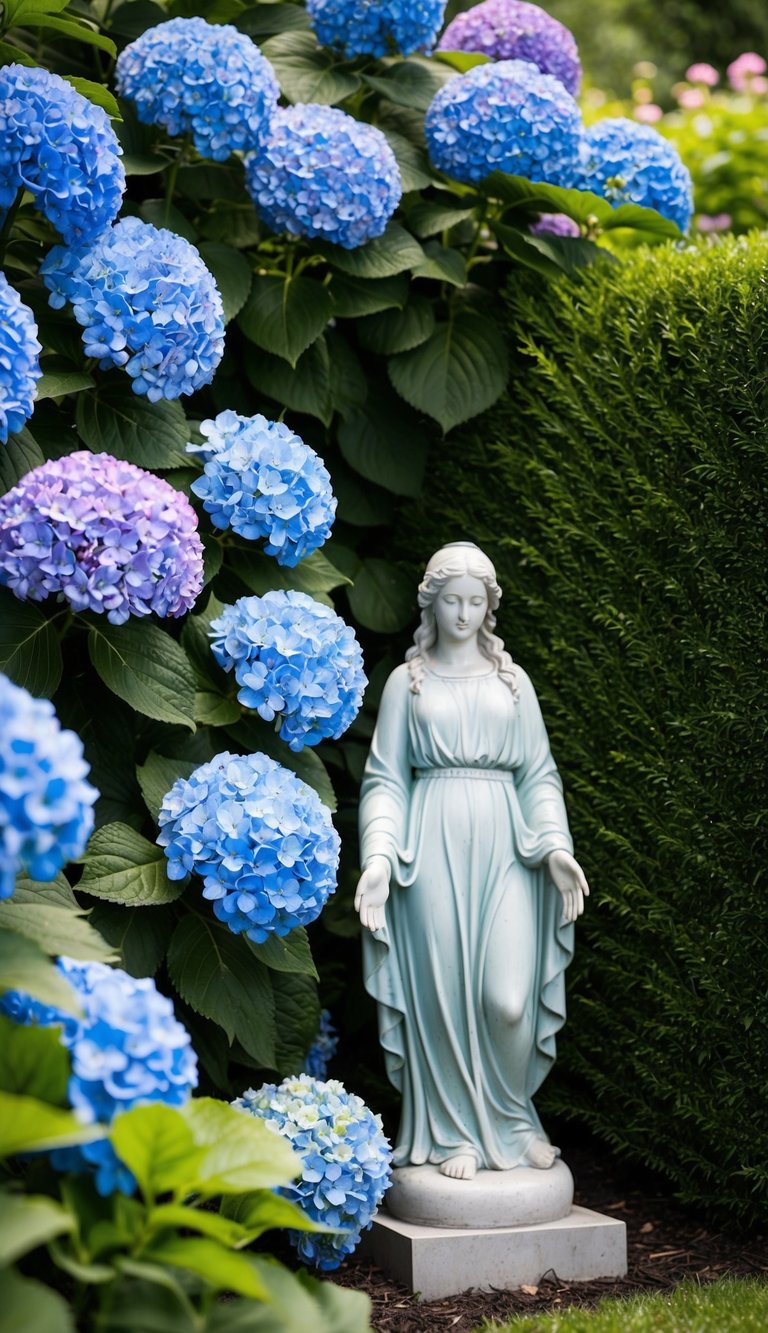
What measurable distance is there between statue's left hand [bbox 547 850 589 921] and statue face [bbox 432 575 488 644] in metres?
0.68

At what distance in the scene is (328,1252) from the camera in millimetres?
3521

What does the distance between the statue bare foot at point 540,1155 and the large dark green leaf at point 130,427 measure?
2065mm

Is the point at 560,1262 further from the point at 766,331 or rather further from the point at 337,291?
the point at 337,291

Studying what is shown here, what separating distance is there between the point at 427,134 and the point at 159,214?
3.24ft

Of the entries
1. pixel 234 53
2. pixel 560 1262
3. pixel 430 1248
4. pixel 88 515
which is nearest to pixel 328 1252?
pixel 430 1248

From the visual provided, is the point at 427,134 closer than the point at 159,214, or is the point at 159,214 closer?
the point at 159,214

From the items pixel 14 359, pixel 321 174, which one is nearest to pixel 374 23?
pixel 321 174

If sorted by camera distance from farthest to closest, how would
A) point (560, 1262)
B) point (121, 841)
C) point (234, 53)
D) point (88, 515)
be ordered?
point (234, 53) < point (560, 1262) < point (121, 841) < point (88, 515)

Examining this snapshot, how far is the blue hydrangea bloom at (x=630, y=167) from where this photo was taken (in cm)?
483

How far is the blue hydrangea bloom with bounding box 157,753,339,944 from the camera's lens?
324 centimetres

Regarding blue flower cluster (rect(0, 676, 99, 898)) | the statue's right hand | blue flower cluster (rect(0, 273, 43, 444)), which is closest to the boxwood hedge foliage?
the statue's right hand

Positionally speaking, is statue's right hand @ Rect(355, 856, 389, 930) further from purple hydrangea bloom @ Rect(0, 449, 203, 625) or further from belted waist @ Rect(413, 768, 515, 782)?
purple hydrangea bloom @ Rect(0, 449, 203, 625)

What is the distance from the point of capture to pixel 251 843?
3246mm

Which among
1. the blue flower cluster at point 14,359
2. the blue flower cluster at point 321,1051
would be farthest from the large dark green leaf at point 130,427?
the blue flower cluster at point 321,1051
